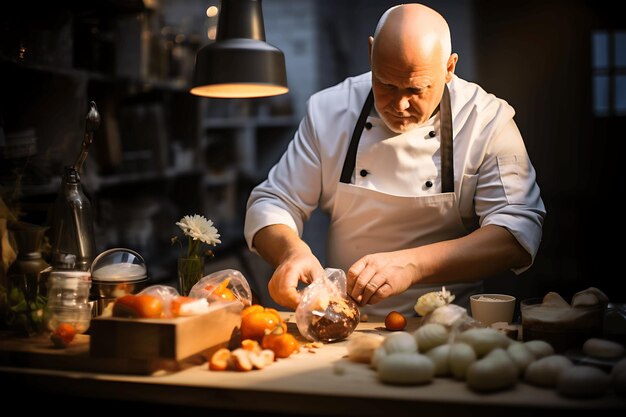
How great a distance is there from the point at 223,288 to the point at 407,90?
839 millimetres

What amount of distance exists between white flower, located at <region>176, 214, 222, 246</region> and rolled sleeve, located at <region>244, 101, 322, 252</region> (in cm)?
41

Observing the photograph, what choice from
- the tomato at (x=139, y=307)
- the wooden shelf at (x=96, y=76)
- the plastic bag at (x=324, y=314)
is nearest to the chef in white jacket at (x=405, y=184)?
Result: the plastic bag at (x=324, y=314)

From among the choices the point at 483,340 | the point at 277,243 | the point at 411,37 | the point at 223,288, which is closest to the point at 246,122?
the point at 277,243

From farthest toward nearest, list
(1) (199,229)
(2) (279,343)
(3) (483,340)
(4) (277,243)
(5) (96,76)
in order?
(5) (96,76)
(4) (277,243)
(1) (199,229)
(2) (279,343)
(3) (483,340)

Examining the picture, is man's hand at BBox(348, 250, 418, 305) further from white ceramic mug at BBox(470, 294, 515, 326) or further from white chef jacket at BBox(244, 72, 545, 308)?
white chef jacket at BBox(244, 72, 545, 308)

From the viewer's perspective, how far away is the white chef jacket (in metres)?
2.29

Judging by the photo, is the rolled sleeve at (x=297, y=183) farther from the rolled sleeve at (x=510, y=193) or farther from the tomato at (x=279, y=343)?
the tomato at (x=279, y=343)

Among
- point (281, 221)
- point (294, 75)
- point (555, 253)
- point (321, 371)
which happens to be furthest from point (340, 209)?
point (294, 75)

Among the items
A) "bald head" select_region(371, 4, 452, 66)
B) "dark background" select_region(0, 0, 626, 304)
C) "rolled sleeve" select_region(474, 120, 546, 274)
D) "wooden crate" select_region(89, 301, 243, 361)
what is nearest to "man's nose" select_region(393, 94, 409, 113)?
"bald head" select_region(371, 4, 452, 66)

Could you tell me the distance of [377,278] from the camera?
6.43 ft

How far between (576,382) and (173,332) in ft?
2.67

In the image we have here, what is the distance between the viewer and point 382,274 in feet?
6.49

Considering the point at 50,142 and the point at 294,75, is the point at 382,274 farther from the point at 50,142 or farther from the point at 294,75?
the point at 294,75

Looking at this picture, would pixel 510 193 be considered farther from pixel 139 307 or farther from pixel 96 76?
pixel 96 76
